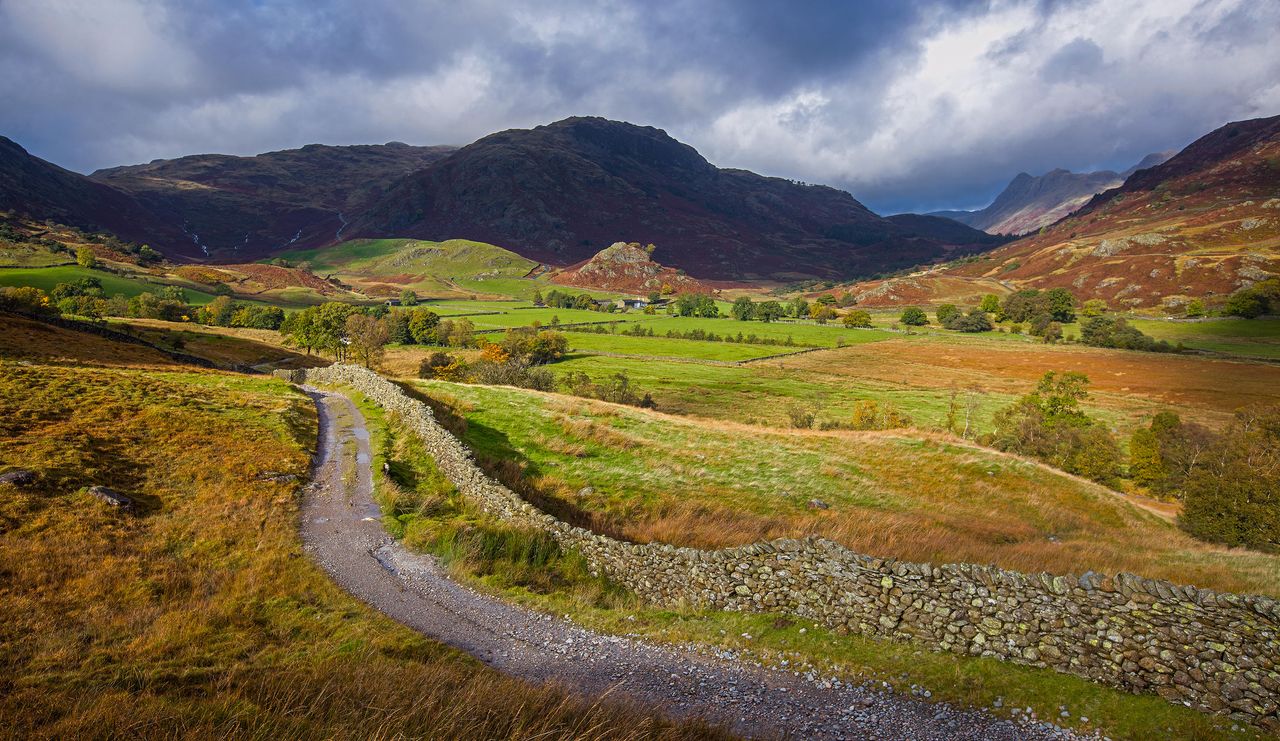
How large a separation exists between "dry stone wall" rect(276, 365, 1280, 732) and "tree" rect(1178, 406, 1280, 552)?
3040 cm

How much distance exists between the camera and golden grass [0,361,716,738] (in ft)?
20.2

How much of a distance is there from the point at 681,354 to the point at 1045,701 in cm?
11907

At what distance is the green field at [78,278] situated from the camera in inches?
4670

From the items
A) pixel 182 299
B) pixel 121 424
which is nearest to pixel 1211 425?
pixel 121 424

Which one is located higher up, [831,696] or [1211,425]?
[831,696]

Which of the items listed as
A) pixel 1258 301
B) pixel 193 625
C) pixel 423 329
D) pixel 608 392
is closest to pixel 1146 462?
pixel 608 392

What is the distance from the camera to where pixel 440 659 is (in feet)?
31.2

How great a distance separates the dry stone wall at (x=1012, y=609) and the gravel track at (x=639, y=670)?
214 cm

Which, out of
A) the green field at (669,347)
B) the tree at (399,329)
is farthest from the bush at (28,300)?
→ the green field at (669,347)

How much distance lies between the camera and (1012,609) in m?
11.1

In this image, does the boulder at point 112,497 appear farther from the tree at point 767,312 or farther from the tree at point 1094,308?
the tree at point 1094,308

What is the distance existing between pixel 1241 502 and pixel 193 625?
159 feet

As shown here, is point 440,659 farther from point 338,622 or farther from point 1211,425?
point 1211,425

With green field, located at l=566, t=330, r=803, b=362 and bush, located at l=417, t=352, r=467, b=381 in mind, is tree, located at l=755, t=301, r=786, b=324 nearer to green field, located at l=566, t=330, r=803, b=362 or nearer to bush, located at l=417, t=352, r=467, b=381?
green field, located at l=566, t=330, r=803, b=362
